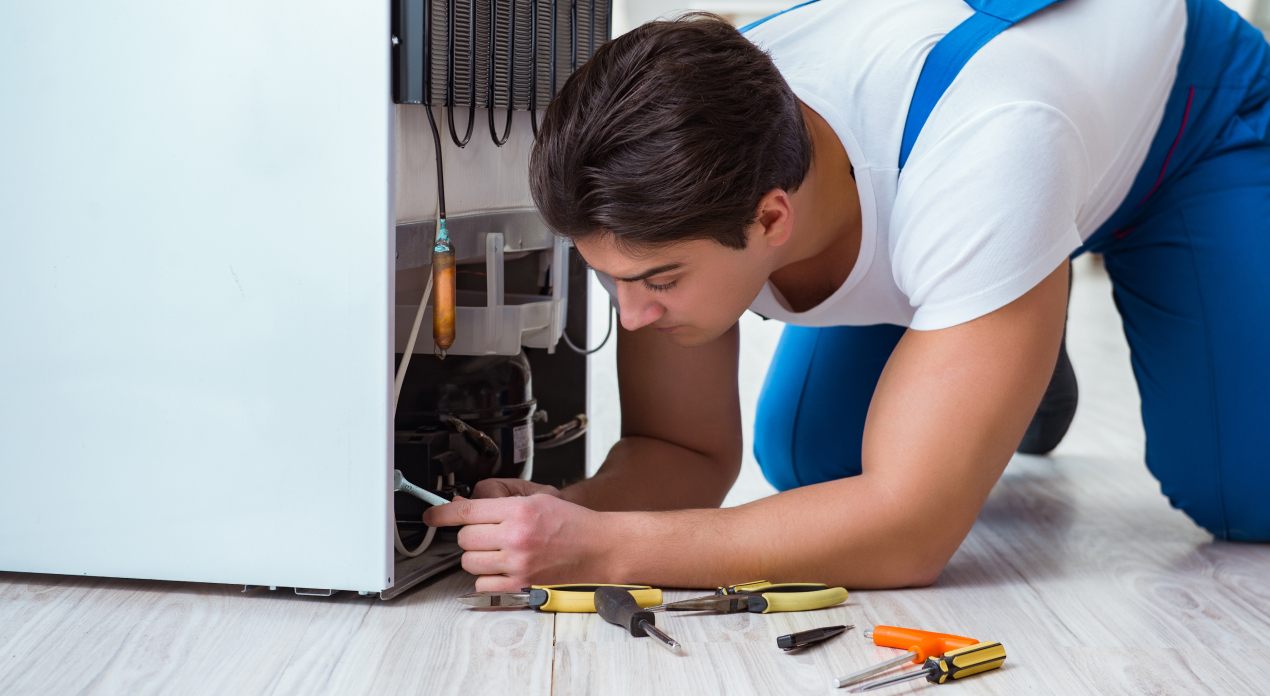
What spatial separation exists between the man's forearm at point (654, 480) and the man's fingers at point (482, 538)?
0.18 m

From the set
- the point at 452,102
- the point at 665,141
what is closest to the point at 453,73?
the point at 452,102

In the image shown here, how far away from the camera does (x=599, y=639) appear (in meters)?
1.01

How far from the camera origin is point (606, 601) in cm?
105

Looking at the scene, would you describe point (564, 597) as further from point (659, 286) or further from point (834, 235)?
point (834, 235)

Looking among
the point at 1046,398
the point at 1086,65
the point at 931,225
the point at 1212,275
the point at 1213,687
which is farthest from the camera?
the point at 1046,398

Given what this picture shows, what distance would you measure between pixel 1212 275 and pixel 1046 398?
514 millimetres

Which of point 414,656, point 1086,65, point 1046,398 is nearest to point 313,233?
point 414,656

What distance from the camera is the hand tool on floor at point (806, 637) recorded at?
3.23 ft

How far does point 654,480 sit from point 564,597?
11.8 inches

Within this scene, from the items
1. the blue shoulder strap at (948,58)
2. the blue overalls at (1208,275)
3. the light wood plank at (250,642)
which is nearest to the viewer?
the light wood plank at (250,642)

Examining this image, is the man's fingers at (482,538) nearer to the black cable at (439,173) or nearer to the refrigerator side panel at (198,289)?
the refrigerator side panel at (198,289)

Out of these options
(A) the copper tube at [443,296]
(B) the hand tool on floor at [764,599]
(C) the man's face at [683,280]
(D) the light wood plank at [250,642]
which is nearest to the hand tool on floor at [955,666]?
(B) the hand tool on floor at [764,599]

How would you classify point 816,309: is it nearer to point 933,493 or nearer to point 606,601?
point 933,493

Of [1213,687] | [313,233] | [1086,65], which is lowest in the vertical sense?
[1213,687]
